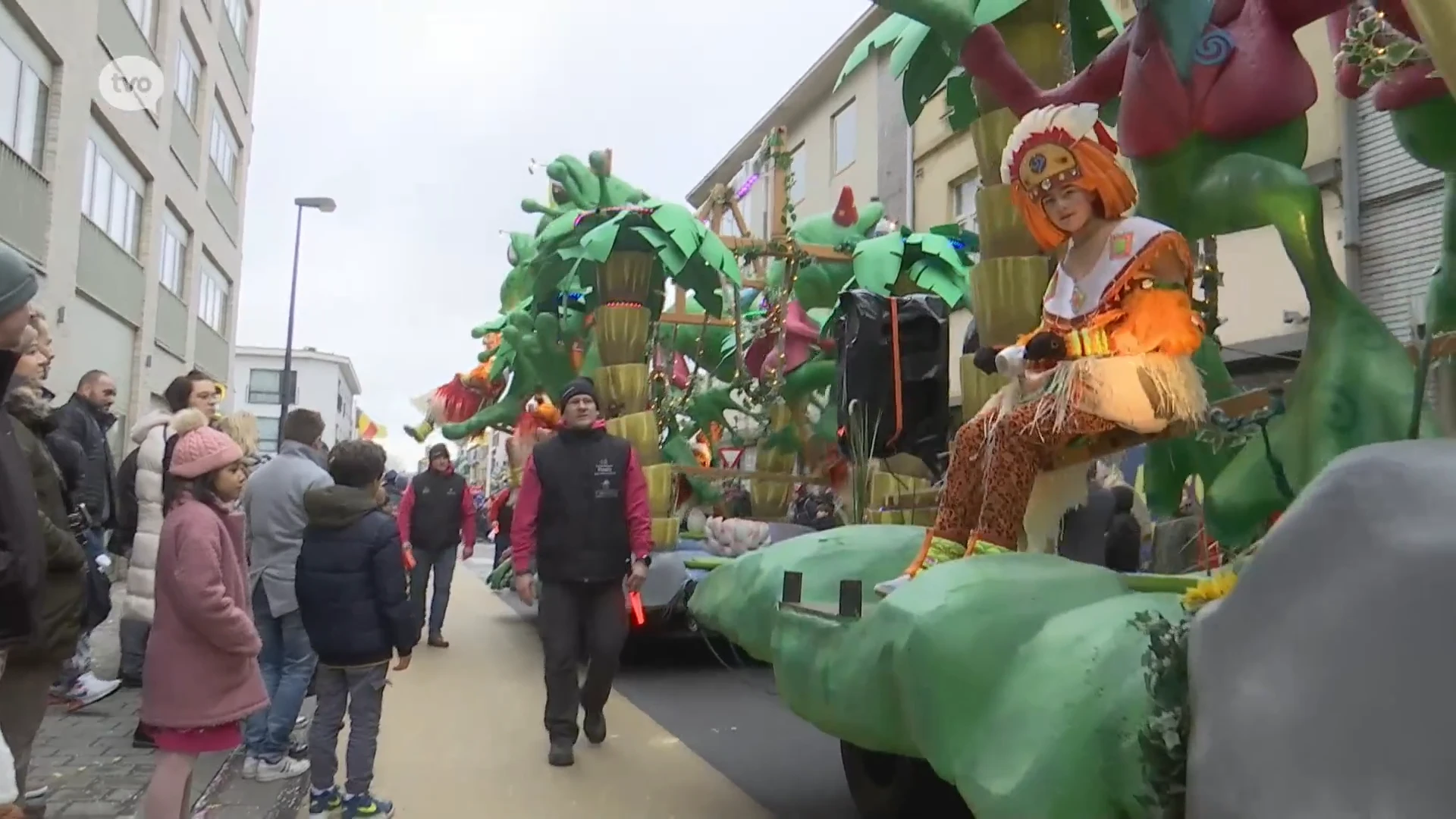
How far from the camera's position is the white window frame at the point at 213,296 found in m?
21.8

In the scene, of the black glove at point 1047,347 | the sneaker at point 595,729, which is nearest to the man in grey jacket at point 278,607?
the sneaker at point 595,729

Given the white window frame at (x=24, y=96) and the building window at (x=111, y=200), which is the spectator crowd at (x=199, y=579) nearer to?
the white window frame at (x=24, y=96)

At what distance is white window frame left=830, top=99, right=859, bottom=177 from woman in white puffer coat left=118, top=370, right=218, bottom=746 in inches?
613

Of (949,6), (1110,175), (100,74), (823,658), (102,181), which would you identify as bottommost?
(823,658)

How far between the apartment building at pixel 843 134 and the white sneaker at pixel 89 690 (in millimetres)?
11368

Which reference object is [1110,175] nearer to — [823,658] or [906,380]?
[823,658]

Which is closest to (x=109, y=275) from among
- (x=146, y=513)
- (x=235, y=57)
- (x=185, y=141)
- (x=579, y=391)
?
(x=185, y=141)

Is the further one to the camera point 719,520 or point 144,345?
point 144,345

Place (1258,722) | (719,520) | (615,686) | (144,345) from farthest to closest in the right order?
(144,345) → (719,520) → (615,686) → (1258,722)

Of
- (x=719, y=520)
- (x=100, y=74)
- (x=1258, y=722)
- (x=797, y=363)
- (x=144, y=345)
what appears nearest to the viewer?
(x=1258, y=722)

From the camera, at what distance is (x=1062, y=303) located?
3307 millimetres

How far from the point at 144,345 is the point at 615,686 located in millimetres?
12371

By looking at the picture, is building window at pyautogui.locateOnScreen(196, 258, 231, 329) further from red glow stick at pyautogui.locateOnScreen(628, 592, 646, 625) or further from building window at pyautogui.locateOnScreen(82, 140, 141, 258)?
red glow stick at pyautogui.locateOnScreen(628, 592, 646, 625)

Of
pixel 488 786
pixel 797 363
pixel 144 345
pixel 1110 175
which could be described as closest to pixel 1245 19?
pixel 1110 175
